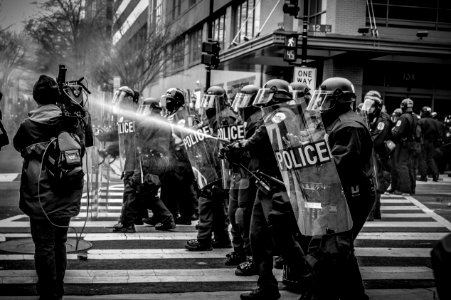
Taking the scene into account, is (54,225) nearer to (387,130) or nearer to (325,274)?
(325,274)

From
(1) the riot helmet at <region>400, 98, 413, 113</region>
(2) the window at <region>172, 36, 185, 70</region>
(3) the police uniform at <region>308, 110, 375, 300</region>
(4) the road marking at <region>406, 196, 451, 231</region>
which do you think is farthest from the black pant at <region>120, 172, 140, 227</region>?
(2) the window at <region>172, 36, 185, 70</region>

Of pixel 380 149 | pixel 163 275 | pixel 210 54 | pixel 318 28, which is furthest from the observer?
pixel 210 54

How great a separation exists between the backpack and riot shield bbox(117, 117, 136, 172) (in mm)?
4071

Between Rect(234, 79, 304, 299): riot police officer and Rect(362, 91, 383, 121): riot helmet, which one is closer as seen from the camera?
Rect(234, 79, 304, 299): riot police officer

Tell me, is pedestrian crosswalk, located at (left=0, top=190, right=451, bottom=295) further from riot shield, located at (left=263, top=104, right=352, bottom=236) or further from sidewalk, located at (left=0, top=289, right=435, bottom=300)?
riot shield, located at (left=263, top=104, right=352, bottom=236)

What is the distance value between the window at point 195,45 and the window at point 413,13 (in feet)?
60.3

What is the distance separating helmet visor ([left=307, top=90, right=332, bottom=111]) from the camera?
564 centimetres

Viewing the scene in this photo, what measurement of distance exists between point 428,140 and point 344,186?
50.6ft

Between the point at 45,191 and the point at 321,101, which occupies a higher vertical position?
the point at 321,101

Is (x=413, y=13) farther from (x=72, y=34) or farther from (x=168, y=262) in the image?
(x=72, y=34)

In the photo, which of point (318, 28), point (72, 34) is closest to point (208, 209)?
point (318, 28)

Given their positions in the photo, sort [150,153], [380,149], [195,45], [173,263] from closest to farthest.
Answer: [173,263] < [150,153] < [380,149] < [195,45]

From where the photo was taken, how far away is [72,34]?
43.1m

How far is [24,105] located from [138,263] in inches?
2543
